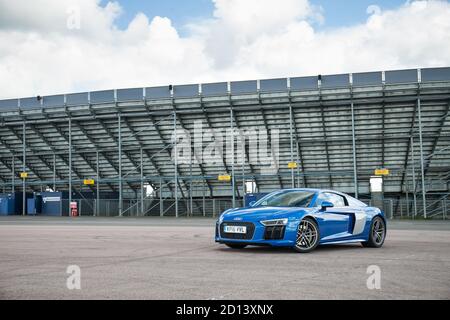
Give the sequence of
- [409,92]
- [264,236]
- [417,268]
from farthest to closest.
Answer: [409,92]
[264,236]
[417,268]

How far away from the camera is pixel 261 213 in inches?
356

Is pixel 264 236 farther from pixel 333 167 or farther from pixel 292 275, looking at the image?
pixel 333 167

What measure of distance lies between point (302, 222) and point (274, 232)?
1.71 ft

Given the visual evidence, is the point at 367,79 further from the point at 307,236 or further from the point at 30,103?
the point at 307,236

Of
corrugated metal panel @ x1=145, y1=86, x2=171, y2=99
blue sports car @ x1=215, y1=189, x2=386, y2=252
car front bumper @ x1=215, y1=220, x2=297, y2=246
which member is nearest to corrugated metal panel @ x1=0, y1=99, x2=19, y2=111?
corrugated metal panel @ x1=145, y1=86, x2=171, y2=99

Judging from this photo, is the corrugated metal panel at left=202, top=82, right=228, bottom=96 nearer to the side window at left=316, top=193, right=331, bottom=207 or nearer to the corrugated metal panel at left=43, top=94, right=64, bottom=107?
the corrugated metal panel at left=43, top=94, right=64, bottom=107

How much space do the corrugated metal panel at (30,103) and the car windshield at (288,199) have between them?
96.4ft

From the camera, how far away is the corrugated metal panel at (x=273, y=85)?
104ft

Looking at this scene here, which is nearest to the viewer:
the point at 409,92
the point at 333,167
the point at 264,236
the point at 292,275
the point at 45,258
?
the point at 292,275

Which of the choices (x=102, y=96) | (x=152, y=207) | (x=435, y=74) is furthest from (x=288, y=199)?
(x=152, y=207)

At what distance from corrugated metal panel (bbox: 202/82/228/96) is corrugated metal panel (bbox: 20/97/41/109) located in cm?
1145

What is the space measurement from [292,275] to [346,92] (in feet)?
84.2

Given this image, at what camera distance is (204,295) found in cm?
495
